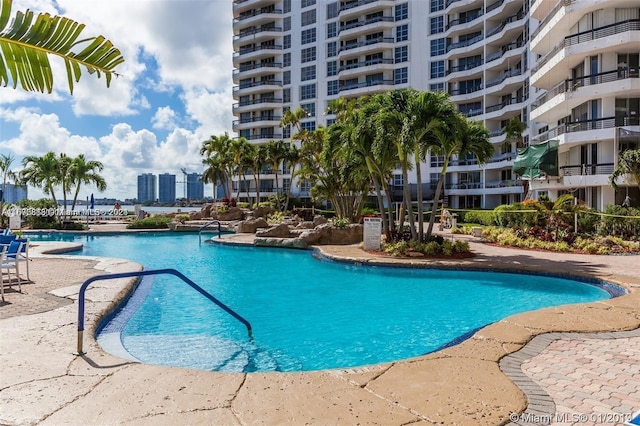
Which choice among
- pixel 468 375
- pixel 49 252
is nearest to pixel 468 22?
pixel 49 252

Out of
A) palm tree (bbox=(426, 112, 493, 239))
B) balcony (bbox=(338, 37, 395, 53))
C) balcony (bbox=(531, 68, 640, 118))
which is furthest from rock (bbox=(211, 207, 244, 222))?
balcony (bbox=(531, 68, 640, 118))

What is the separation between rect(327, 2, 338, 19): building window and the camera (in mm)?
57281

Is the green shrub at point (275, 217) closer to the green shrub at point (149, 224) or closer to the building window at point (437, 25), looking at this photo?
the green shrub at point (149, 224)

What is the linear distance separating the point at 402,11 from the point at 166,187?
115 metres

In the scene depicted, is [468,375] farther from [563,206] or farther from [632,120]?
[632,120]

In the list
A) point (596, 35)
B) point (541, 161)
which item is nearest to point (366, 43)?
point (596, 35)

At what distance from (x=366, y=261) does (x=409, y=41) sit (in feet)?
141

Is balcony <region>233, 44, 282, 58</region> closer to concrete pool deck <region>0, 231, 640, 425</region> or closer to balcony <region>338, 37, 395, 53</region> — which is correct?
balcony <region>338, 37, 395, 53</region>

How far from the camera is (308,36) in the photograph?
60.0 m

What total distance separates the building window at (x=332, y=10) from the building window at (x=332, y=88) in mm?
8742

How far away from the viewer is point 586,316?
7613mm

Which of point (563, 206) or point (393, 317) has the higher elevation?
point (563, 206)

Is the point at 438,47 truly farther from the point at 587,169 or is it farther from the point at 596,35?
the point at 587,169

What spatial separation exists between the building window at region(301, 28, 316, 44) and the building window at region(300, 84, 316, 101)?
6.11 m
